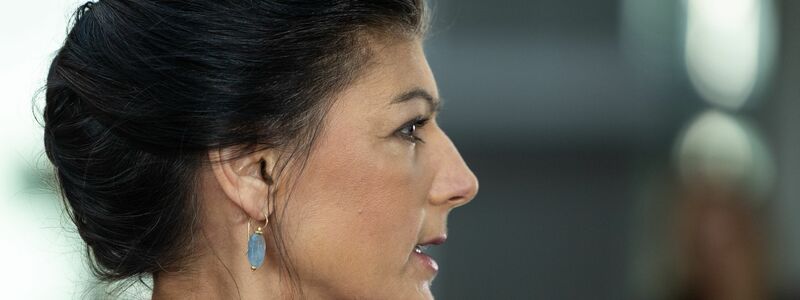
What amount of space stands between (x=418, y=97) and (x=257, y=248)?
275 millimetres

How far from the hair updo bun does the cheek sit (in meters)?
0.06

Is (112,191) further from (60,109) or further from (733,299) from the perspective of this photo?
(733,299)

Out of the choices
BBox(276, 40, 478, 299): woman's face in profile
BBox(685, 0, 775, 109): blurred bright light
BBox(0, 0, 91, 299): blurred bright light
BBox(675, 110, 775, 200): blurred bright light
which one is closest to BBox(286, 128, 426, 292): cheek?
BBox(276, 40, 478, 299): woman's face in profile

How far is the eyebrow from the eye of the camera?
150 centimetres

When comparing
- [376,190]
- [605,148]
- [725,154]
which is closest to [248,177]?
[376,190]

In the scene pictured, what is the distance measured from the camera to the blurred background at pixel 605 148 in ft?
15.2

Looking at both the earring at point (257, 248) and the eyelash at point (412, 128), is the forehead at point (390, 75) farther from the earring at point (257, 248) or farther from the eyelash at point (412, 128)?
the earring at point (257, 248)

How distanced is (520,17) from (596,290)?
110 centimetres

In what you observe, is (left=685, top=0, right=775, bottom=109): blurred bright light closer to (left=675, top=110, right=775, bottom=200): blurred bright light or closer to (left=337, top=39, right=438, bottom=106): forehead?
(left=675, top=110, right=775, bottom=200): blurred bright light

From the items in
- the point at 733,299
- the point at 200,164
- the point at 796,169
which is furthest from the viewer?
the point at 796,169

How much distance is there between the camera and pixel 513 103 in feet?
15.4

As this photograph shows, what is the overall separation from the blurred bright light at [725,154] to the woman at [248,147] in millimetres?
3408

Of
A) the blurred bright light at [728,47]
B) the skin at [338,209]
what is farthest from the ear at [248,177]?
the blurred bright light at [728,47]

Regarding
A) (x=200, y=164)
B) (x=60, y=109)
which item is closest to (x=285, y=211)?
(x=200, y=164)
